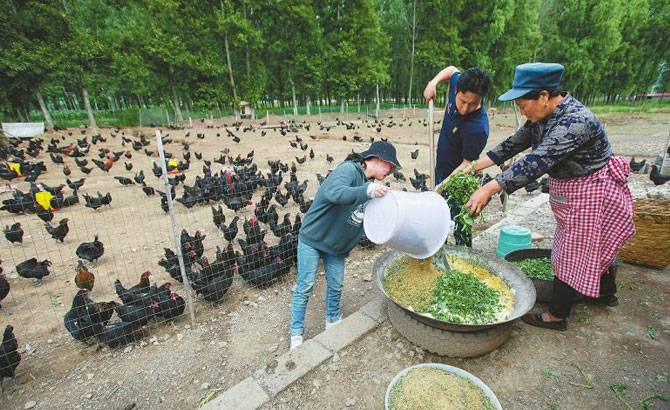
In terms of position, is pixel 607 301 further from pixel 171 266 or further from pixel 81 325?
pixel 81 325

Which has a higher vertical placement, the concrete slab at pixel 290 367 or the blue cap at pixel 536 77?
the blue cap at pixel 536 77

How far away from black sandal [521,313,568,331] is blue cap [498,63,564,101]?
6.89 feet

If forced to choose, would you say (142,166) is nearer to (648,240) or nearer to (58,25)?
(648,240)

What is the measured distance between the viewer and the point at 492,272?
316 cm

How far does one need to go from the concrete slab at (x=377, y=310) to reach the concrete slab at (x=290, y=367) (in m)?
0.61

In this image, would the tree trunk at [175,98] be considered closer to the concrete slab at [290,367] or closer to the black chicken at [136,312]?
the black chicken at [136,312]

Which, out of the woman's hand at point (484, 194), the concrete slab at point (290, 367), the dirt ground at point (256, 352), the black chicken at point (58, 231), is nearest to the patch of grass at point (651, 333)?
the dirt ground at point (256, 352)

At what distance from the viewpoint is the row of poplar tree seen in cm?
2395

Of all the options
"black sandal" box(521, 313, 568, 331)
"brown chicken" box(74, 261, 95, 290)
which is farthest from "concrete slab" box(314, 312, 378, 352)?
"brown chicken" box(74, 261, 95, 290)

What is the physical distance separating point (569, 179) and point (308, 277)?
2.39 m

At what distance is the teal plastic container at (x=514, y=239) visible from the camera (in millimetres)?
4242

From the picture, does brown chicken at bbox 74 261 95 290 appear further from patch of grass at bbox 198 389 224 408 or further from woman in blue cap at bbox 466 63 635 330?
woman in blue cap at bbox 466 63 635 330

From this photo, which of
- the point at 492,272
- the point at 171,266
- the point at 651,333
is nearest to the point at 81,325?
the point at 171,266

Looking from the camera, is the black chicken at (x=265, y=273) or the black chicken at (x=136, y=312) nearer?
the black chicken at (x=136, y=312)
